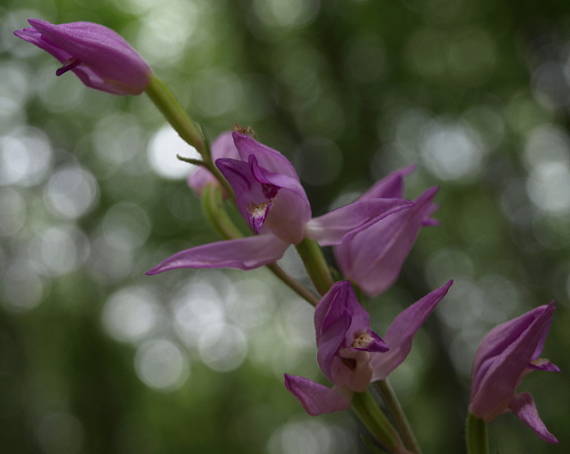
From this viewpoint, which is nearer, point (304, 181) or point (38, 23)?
point (38, 23)

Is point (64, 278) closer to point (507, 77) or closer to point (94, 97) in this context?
point (94, 97)

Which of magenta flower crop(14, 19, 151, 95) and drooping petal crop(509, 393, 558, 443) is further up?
magenta flower crop(14, 19, 151, 95)

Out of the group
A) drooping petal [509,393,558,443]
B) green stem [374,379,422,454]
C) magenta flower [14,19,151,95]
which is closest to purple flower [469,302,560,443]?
drooping petal [509,393,558,443]

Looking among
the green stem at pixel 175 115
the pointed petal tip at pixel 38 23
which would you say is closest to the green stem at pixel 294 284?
the green stem at pixel 175 115

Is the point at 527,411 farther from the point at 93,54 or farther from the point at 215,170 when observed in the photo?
the point at 93,54

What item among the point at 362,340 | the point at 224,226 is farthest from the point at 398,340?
the point at 224,226

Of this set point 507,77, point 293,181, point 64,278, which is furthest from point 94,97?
point 293,181

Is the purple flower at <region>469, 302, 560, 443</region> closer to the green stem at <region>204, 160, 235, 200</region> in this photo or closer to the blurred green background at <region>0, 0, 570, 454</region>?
the green stem at <region>204, 160, 235, 200</region>
